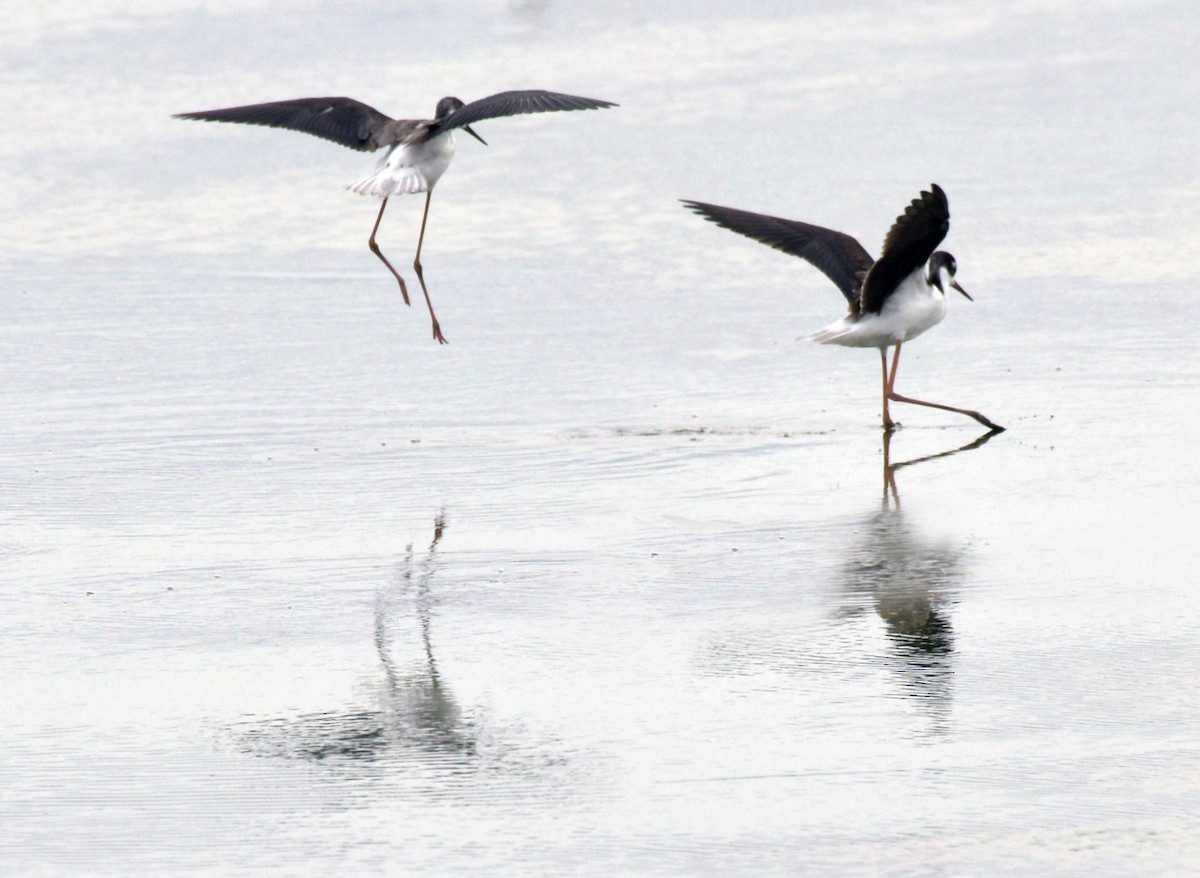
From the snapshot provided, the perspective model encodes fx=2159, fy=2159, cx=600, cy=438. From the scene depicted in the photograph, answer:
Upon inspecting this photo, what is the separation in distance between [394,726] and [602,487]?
2.58 m

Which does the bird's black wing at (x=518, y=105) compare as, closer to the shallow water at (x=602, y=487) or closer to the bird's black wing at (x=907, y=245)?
the shallow water at (x=602, y=487)

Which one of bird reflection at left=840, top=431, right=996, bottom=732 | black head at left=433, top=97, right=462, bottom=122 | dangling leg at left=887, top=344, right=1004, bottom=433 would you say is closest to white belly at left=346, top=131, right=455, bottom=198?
black head at left=433, top=97, right=462, bottom=122

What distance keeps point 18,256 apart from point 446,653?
273 inches

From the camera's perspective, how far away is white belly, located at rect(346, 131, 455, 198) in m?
10.4

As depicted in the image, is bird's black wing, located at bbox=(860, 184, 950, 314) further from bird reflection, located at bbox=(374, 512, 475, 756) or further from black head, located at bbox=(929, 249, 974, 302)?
bird reflection, located at bbox=(374, 512, 475, 756)

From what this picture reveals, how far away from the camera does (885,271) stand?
9086mm

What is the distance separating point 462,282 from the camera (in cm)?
1145

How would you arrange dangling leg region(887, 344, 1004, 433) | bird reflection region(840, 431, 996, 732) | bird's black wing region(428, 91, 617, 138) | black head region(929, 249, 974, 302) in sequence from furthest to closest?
bird's black wing region(428, 91, 617, 138)
black head region(929, 249, 974, 302)
dangling leg region(887, 344, 1004, 433)
bird reflection region(840, 431, 996, 732)

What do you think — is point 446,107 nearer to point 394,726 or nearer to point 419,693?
point 419,693

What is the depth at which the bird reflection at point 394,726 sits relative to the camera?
5.28m

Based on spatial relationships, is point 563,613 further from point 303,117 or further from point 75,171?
point 75,171

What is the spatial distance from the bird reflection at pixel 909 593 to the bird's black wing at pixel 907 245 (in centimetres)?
127

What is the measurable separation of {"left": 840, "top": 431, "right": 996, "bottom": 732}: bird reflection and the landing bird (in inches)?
52.6

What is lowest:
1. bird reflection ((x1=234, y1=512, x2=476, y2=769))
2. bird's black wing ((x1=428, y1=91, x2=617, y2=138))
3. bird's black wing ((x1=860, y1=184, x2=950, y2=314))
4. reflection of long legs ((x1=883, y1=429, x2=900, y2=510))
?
reflection of long legs ((x1=883, y1=429, x2=900, y2=510))
